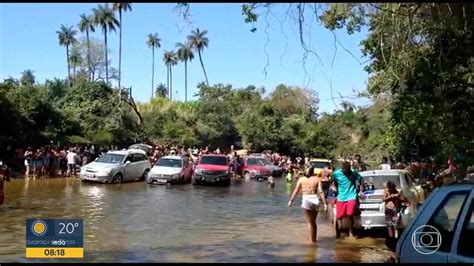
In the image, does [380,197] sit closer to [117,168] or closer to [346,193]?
[346,193]

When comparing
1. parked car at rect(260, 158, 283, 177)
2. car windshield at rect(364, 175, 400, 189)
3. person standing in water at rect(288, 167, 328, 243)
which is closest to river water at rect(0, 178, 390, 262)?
person standing in water at rect(288, 167, 328, 243)

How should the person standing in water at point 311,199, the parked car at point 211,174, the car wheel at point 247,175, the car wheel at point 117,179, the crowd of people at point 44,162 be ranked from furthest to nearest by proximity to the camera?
the car wheel at point 247,175, the crowd of people at point 44,162, the parked car at point 211,174, the car wheel at point 117,179, the person standing in water at point 311,199

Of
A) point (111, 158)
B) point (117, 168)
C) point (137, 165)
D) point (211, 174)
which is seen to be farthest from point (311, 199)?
point (137, 165)

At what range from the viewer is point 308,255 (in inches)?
424

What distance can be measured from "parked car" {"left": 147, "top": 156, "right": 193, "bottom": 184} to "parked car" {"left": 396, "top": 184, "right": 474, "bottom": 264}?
77.6ft

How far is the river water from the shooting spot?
10.6m

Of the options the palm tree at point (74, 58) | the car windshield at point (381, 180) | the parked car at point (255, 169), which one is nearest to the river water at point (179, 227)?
the car windshield at point (381, 180)

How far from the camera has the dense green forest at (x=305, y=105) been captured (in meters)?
10.9

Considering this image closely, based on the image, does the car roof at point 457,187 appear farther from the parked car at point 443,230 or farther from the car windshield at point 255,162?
the car windshield at point 255,162

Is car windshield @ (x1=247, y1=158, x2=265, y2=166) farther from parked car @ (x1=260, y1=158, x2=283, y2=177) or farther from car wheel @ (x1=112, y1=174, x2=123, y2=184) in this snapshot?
car wheel @ (x1=112, y1=174, x2=123, y2=184)

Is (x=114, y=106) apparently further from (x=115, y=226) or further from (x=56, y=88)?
(x=115, y=226)

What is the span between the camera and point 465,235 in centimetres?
462
